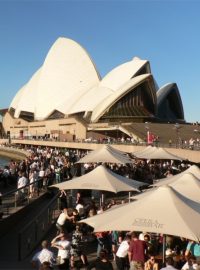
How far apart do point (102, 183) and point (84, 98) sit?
2501 inches

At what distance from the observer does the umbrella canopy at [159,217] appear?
21.5ft

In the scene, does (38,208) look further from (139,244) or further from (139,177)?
(139,244)

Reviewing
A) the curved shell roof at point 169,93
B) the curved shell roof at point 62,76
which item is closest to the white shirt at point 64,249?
the curved shell roof at point 169,93

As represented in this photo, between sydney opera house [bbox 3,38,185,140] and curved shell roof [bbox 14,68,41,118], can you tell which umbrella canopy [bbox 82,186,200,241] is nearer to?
sydney opera house [bbox 3,38,185,140]

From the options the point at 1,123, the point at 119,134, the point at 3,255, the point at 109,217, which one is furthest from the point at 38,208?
the point at 1,123

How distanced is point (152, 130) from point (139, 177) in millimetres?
36671

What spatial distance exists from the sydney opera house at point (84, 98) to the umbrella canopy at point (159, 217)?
49.1 meters

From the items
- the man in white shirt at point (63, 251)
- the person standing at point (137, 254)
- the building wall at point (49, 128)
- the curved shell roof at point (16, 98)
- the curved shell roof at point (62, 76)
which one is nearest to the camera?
the person standing at point (137, 254)

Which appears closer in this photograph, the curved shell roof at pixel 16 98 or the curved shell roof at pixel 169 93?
the curved shell roof at pixel 169 93

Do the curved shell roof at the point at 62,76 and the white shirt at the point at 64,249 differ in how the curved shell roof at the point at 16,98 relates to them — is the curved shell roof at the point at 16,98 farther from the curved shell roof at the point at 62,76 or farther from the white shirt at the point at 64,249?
the white shirt at the point at 64,249

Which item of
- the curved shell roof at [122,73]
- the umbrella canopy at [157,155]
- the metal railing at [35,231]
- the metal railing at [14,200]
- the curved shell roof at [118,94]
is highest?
the curved shell roof at [122,73]

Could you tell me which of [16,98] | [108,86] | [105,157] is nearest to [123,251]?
[105,157]

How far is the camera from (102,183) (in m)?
11.4

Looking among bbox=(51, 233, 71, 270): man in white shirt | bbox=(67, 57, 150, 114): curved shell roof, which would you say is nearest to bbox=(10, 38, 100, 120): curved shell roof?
bbox=(67, 57, 150, 114): curved shell roof
